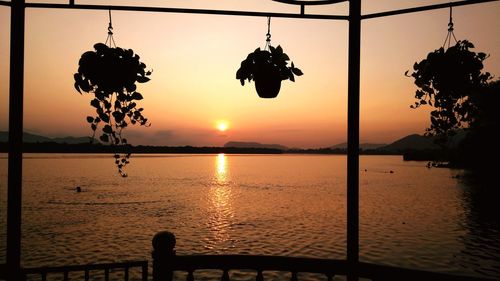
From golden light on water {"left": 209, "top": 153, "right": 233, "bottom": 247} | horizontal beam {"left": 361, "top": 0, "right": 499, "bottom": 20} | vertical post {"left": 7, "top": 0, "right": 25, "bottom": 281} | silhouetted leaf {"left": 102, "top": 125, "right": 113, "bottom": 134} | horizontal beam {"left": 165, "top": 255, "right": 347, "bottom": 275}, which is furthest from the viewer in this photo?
golden light on water {"left": 209, "top": 153, "right": 233, "bottom": 247}

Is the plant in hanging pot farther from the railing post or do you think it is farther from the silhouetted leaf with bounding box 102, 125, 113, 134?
the railing post

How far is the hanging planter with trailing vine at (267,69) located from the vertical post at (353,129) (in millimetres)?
540

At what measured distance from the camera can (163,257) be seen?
152 inches

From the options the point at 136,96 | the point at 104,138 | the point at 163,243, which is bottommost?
the point at 163,243

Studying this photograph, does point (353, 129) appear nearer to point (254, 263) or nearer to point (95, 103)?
point (254, 263)

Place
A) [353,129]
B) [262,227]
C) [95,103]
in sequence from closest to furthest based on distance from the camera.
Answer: [353,129] < [95,103] < [262,227]

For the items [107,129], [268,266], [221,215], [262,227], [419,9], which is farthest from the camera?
[221,215]

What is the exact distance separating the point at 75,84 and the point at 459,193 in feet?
230

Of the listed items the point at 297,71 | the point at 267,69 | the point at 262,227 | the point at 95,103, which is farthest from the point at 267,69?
the point at 262,227

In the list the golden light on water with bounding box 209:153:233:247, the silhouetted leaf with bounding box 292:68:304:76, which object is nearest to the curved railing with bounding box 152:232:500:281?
the silhouetted leaf with bounding box 292:68:304:76

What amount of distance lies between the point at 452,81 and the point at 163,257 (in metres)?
2.98

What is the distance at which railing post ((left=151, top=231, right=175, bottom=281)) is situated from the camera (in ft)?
12.5

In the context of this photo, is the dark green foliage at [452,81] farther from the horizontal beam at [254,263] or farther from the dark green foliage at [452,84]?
the horizontal beam at [254,263]

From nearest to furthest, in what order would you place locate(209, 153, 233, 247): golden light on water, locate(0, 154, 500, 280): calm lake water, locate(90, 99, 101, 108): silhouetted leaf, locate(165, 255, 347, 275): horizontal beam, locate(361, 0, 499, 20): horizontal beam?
locate(361, 0, 499, 20): horizontal beam, locate(165, 255, 347, 275): horizontal beam, locate(90, 99, 101, 108): silhouetted leaf, locate(0, 154, 500, 280): calm lake water, locate(209, 153, 233, 247): golden light on water
